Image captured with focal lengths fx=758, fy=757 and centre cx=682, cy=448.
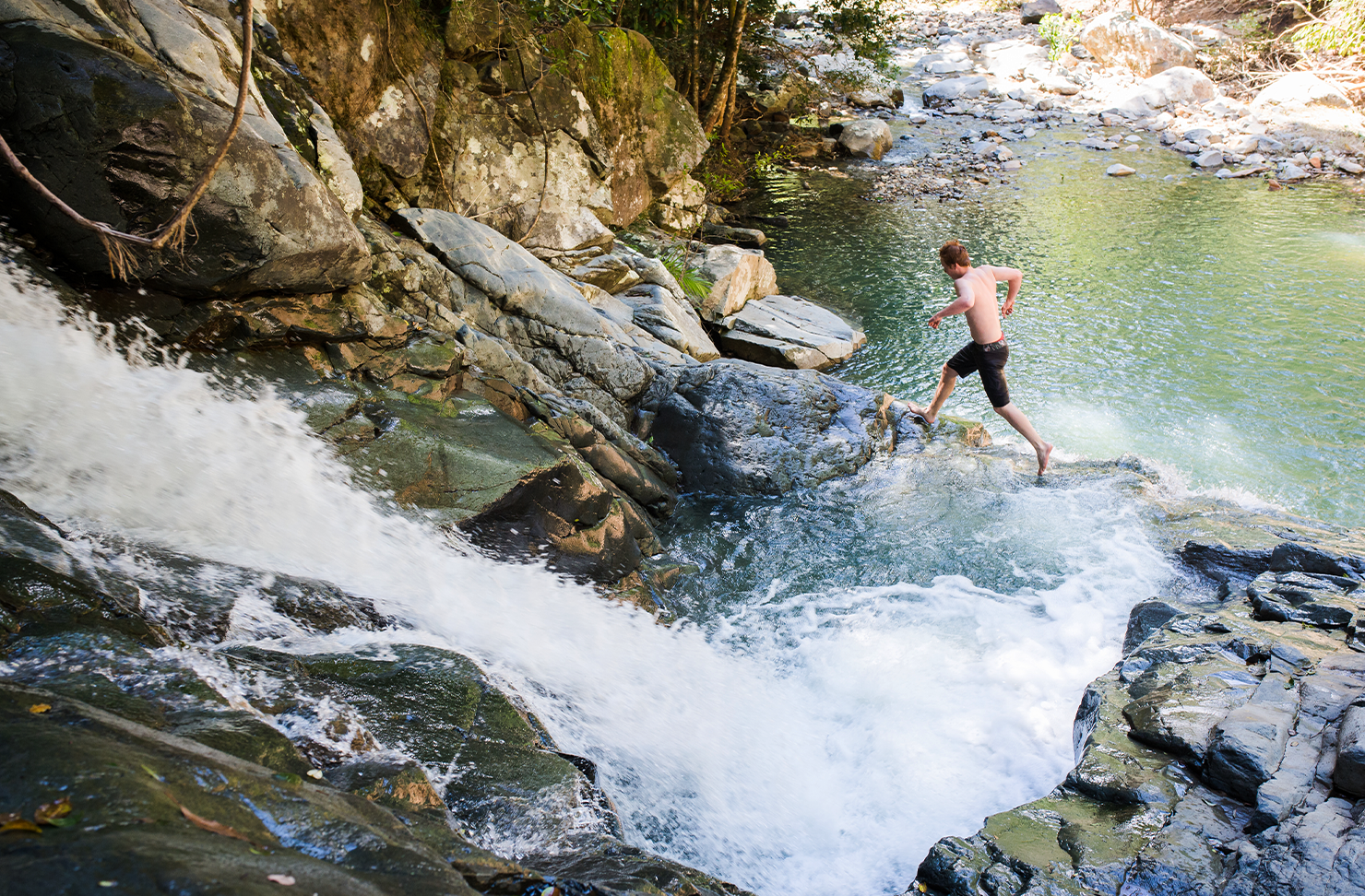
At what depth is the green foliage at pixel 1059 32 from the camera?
23438 mm

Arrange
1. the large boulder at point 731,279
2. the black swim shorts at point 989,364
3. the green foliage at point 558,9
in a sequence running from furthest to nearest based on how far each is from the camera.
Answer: the large boulder at point 731,279 < the green foliage at point 558,9 < the black swim shorts at point 989,364

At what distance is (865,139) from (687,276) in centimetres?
1029

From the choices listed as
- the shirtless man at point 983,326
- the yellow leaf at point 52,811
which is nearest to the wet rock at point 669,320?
the shirtless man at point 983,326

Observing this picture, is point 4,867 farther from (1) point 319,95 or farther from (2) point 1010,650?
(1) point 319,95

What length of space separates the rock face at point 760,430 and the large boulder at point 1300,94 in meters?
18.5

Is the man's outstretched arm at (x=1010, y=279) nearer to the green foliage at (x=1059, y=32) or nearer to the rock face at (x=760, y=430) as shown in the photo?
the rock face at (x=760, y=430)

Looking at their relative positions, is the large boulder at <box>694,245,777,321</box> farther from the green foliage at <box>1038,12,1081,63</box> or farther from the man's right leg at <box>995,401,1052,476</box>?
the green foliage at <box>1038,12,1081,63</box>

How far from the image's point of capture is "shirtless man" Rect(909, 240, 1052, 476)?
6223 mm

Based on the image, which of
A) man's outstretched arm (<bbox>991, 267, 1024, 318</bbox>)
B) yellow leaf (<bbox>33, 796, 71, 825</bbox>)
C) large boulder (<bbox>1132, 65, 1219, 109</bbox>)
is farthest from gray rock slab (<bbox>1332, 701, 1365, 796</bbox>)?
large boulder (<bbox>1132, 65, 1219, 109</bbox>)

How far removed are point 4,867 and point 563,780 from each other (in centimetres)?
175

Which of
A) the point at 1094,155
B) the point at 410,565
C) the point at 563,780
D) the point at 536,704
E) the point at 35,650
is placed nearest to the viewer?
the point at 35,650

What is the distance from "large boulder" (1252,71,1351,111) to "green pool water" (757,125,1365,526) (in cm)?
424

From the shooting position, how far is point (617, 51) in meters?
10.1

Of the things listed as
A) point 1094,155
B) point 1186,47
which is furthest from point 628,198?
point 1186,47
